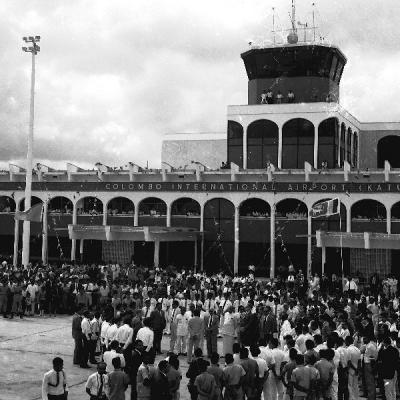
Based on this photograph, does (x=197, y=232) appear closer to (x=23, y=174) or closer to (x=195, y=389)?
(x=23, y=174)

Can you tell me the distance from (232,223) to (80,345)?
83.3ft

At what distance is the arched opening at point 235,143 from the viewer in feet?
148

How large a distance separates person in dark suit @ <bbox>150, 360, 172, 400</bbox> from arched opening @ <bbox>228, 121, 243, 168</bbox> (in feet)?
113

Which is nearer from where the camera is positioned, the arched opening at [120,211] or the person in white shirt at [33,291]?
the person in white shirt at [33,291]

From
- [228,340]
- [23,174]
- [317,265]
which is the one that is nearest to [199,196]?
[317,265]

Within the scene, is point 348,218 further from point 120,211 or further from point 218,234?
point 120,211

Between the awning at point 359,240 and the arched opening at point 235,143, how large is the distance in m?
10.3

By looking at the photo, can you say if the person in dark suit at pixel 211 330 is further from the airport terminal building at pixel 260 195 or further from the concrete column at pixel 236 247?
the concrete column at pixel 236 247

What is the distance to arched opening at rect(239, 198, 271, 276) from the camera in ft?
134

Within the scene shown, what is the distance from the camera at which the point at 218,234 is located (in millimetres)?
41812

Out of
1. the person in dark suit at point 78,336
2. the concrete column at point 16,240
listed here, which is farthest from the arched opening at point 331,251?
the person in dark suit at point 78,336

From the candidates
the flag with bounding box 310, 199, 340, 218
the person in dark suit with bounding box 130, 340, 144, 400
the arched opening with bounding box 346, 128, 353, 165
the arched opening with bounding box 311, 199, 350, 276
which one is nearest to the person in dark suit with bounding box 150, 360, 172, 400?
the person in dark suit with bounding box 130, 340, 144, 400

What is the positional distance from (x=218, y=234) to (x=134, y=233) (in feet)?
19.0

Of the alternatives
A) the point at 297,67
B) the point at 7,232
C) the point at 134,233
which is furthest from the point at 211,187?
the point at 7,232
